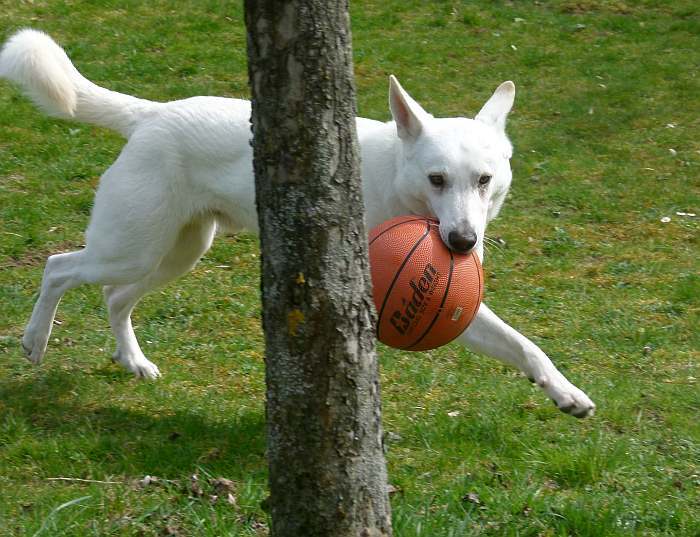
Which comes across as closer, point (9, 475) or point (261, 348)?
point (9, 475)

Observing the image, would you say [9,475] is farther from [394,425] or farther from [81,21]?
[81,21]

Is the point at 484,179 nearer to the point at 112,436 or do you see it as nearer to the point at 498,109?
the point at 498,109

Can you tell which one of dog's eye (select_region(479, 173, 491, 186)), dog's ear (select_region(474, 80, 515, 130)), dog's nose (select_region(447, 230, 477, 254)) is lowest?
dog's nose (select_region(447, 230, 477, 254))

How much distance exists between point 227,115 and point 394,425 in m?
1.81

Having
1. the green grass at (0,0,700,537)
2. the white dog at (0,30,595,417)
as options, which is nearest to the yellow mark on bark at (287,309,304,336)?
the green grass at (0,0,700,537)

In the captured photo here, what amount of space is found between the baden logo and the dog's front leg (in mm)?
624

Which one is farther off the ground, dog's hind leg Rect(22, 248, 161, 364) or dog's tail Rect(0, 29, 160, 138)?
dog's tail Rect(0, 29, 160, 138)

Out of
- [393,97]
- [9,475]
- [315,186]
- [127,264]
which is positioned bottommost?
[9,475]

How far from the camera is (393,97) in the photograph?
492 cm

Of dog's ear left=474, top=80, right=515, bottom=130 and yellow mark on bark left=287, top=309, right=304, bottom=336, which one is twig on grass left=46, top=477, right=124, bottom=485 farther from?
dog's ear left=474, top=80, right=515, bottom=130

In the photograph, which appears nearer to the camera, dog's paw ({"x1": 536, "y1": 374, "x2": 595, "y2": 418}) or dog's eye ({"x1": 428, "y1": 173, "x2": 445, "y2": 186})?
dog's paw ({"x1": 536, "y1": 374, "x2": 595, "y2": 418})

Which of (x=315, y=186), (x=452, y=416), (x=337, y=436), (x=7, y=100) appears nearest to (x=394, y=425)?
(x=452, y=416)

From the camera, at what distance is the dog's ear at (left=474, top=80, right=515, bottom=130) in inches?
209

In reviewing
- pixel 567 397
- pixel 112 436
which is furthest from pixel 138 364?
pixel 567 397
